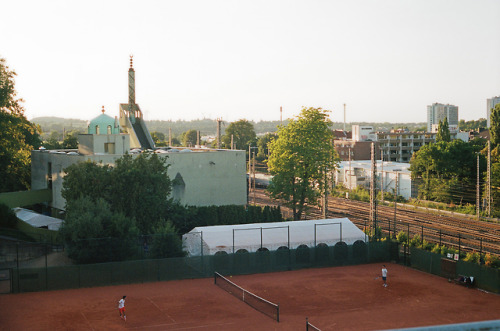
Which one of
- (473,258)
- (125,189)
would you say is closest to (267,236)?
(125,189)

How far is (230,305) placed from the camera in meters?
31.5

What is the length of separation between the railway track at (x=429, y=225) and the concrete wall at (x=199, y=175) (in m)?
4.75

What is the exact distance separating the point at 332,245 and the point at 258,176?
71198 mm

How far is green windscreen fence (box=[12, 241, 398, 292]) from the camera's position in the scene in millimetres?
35219

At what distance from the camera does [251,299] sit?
31.8m

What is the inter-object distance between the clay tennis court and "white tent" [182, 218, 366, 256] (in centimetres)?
299

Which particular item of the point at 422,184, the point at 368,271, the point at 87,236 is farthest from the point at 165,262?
the point at 422,184

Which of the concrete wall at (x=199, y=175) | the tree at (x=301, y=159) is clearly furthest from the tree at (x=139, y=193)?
the tree at (x=301, y=159)

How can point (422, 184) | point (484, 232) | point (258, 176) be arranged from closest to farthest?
point (484, 232), point (422, 184), point (258, 176)

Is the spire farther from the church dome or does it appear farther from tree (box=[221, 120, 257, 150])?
tree (box=[221, 120, 257, 150])

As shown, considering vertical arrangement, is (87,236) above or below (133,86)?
below

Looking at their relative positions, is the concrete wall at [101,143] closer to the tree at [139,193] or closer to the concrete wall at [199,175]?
the concrete wall at [199,175]

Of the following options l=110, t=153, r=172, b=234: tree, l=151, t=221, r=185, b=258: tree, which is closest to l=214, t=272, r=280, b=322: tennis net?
l=151, t=221, r=185, b=258: tree

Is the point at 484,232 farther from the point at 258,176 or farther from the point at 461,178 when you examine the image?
the point at 258,176
